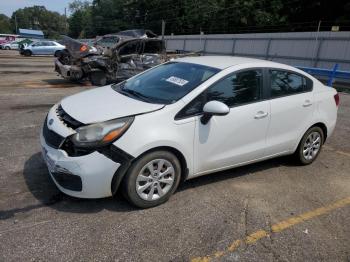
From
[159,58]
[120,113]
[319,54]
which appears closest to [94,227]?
[120,113]

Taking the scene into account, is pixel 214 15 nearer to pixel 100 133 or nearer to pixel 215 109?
pixel 215 109

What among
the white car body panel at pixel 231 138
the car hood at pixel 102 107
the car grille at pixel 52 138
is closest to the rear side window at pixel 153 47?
the car hood at pixel 102 107

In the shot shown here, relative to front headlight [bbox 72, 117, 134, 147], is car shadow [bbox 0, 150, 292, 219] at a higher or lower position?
lower

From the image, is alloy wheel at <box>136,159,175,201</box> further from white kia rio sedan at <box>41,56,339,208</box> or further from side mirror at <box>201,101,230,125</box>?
side mirror at <box>201,101,230,125</box>

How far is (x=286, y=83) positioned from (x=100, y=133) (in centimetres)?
274

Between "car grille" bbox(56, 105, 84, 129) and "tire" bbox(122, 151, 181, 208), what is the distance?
719 millimetres

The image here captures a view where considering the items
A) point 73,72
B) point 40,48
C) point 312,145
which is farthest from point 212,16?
point 312,145

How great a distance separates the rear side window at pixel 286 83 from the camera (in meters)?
4.79

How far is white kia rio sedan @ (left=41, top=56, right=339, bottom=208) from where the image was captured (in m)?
3.58

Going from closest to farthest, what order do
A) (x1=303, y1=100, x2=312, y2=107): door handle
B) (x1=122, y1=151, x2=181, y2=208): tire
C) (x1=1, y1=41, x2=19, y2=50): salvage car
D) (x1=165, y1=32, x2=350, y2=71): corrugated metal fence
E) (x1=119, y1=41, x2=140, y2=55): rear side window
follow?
(x1=122, y1=151, x2=181, y2=208): tire < (x1=303, y1=100, x2=312, y2=107): door handle < (x1=119, y1=41, x2=140, y2=55): rear side window < (x1=165, y1=32, x2=350, y2=71): corrugated metal fence < (x1=1, y1=41, x2=19, y2=50): salvage car

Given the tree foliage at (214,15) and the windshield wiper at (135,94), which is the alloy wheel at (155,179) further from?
the tree foliage at (214,15)

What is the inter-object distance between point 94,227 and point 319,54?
1921 cm

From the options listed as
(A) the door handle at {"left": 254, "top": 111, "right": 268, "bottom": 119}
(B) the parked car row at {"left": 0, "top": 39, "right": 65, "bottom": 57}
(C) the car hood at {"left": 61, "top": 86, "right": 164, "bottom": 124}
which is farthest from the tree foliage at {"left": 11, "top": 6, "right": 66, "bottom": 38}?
(A) the door handle at {"left": 254, "top": 111, "right": 268, "bottom": 119}

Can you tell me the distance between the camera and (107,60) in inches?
465
